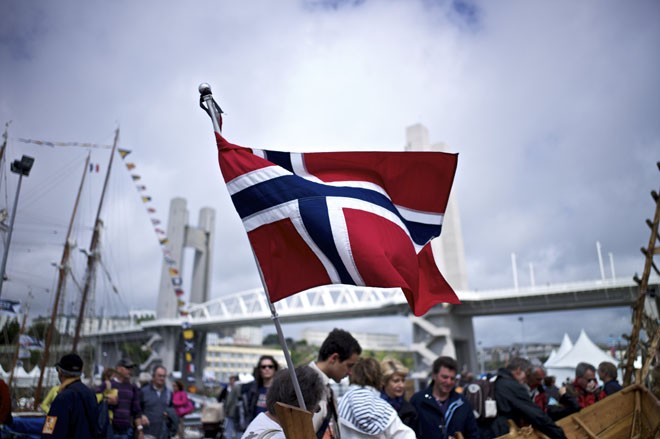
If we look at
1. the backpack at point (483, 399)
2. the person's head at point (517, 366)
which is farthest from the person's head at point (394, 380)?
the person's head at point (517, 366)

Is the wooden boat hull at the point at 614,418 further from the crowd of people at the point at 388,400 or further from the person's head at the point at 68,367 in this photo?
the person's head at the point at 68,367

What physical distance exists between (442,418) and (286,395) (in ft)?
6.74

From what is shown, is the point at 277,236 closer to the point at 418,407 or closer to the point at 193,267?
the point at 418,407

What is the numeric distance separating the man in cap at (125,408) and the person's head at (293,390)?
16.4 feet

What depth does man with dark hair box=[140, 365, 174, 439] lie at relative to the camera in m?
6.88

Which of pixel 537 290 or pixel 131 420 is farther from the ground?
pixel 537 290

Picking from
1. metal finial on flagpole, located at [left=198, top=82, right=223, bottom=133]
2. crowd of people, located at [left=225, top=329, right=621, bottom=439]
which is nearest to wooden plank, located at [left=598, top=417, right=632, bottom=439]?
crowd of people, located at [left=225, top=329, right=621, bottom=439]

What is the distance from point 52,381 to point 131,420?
2508 centimetres

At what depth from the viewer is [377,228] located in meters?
3.00

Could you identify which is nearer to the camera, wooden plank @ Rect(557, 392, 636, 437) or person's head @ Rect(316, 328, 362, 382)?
person's head @ Rect(316, 328, 362, 382)

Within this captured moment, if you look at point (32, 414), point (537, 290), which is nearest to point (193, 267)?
point (537, 290)

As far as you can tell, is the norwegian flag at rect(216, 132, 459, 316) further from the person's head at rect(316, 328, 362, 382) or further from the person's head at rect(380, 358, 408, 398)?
the person's head at rect(380, 358, 408, 398)

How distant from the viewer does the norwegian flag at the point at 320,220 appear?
277 cm

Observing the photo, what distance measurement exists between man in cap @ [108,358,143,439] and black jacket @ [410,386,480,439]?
4.37 metres
